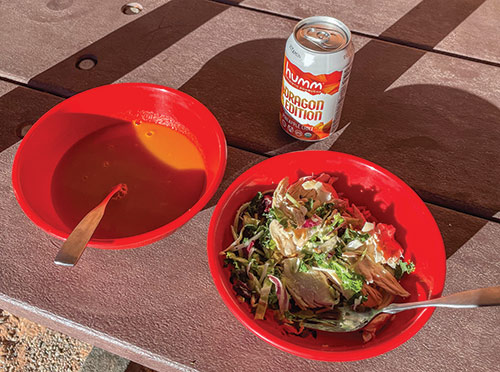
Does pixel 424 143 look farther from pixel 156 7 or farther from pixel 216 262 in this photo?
pixel 156 7

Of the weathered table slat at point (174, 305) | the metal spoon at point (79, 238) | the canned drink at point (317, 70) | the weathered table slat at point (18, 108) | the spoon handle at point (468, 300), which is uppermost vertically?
the canned drink at point (317, 70)

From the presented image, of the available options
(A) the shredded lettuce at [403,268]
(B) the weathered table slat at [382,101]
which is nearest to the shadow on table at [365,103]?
(B) the weathered table slat at [382,101]

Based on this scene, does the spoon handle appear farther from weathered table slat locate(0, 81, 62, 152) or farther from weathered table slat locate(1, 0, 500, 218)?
weathered table slat locate(0, 81, 62, 152)

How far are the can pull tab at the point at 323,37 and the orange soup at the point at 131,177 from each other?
1.07 ft

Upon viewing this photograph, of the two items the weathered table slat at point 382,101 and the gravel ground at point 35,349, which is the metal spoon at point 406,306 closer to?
the weathered table slat at point 382,101

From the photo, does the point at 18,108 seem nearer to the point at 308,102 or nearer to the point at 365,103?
the point at 308,102

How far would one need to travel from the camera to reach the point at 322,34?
93 cm

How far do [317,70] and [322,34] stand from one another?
3.2 inches

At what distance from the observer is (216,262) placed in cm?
79

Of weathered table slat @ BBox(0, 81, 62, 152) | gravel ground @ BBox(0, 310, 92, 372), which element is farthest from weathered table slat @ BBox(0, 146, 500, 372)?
gravel ground @ BBox(0, 310, 92, 372)

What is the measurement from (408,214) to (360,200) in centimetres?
10

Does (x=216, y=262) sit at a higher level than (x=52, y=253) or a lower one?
higher

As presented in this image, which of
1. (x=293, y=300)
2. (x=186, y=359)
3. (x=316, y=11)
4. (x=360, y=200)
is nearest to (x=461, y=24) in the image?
(x=316, y=11)

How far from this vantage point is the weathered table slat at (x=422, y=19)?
Result: 50.6 inches
